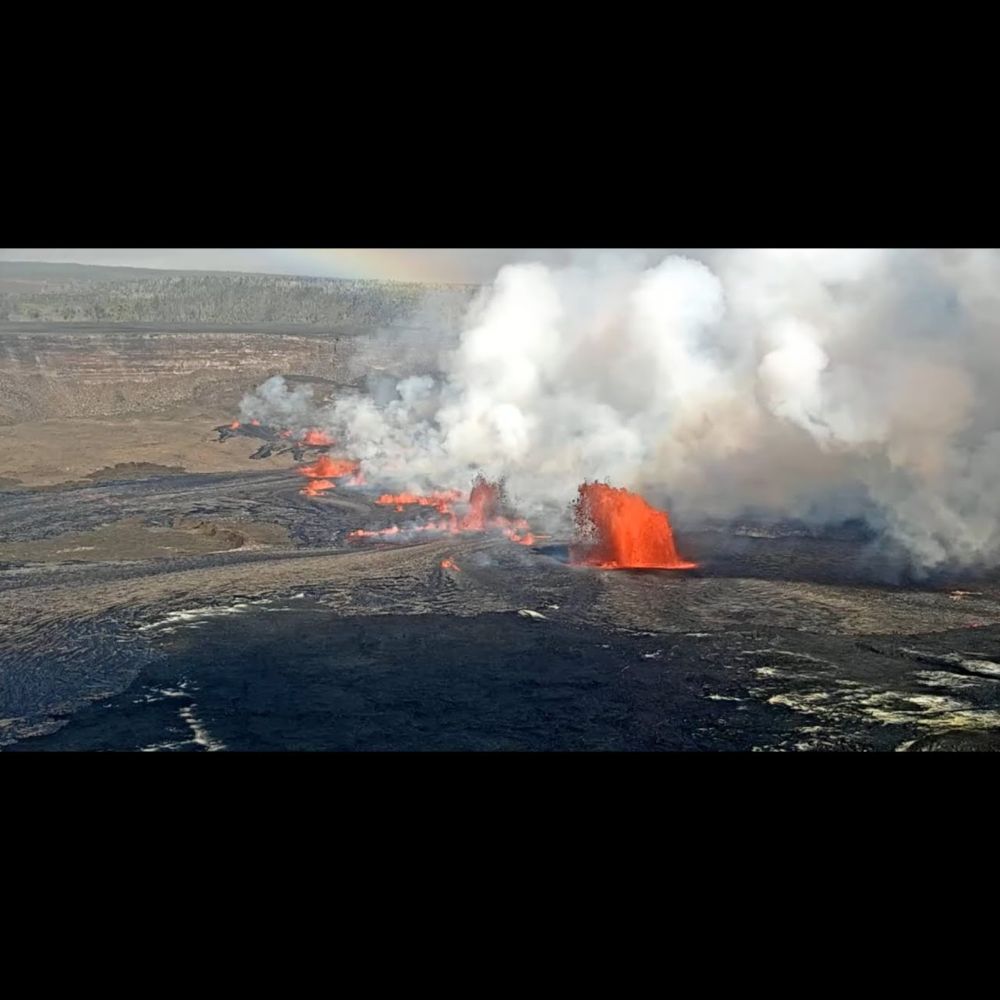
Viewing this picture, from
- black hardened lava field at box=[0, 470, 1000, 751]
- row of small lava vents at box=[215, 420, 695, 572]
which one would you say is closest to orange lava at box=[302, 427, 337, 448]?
row of small lava vents at box=[215, 420, 695, 572]

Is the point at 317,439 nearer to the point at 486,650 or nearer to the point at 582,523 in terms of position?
the point at 582,523

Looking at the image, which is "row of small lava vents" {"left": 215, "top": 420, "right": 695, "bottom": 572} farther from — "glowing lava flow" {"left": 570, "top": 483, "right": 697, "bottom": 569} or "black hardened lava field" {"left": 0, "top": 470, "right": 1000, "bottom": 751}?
"black hardened lava field" {"left": 0, "top": 470, "right": 1000, "bottom": 751}

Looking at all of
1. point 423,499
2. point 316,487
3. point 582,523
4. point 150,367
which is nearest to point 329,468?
point 316,487

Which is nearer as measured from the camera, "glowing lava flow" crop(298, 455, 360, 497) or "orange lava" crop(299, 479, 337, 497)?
"orange lava" crop(299, 479, 337, 497)

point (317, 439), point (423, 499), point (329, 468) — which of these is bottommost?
point (423, 499)

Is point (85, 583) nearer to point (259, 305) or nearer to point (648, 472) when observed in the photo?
point (648, 472)

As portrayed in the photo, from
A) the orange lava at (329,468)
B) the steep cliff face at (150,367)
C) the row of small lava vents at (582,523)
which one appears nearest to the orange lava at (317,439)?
the orange lava at (329,468)

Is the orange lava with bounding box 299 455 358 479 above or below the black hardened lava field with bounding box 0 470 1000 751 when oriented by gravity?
above

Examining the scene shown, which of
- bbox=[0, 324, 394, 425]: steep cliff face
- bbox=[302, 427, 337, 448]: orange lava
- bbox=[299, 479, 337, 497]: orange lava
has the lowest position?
bbox=[299, 479, 337, 497]: orange lava
